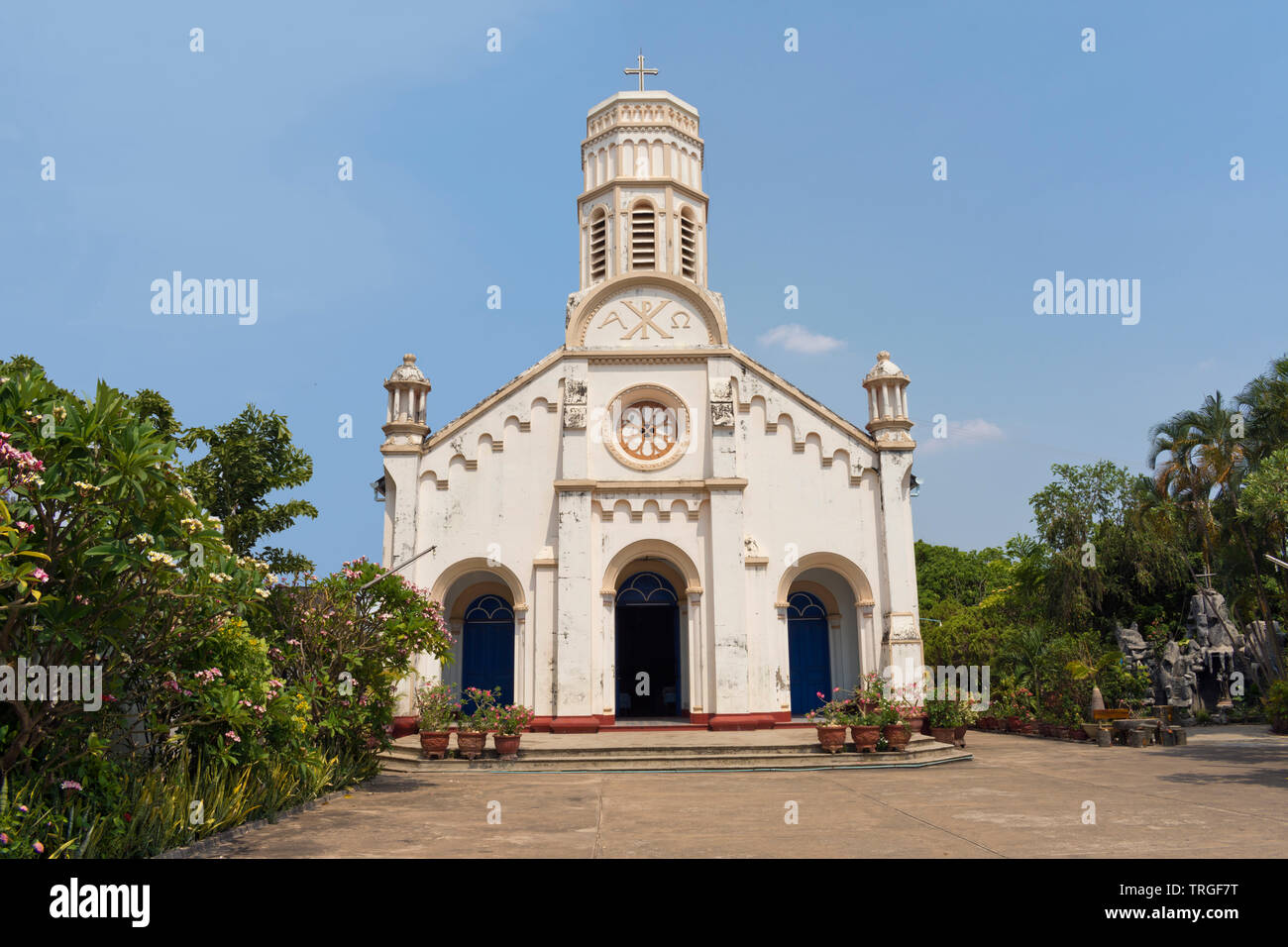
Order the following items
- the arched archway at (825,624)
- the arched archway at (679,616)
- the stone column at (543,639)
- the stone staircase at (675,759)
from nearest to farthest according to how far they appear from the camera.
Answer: the stone staircase at (675,759) → the stone column at (543,639) → the arched archway at (679,616) → the arched archway at (825,624)

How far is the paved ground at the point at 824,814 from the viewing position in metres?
9.16

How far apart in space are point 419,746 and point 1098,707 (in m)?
17.3

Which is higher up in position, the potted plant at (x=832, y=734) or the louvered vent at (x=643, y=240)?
the louvered vent at (x=643, y=240)

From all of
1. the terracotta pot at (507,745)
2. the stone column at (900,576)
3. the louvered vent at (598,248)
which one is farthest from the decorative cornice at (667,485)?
the louvered vent at (598,248)

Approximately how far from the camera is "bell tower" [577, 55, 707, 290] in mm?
25234

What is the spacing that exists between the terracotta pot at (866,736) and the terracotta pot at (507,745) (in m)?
6.95

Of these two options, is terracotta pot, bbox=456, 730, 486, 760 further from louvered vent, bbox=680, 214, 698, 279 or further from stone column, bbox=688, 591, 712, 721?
louvered vent, bbox=680, 214, 698, 279

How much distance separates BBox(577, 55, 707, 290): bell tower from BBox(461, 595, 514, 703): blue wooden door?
937cm

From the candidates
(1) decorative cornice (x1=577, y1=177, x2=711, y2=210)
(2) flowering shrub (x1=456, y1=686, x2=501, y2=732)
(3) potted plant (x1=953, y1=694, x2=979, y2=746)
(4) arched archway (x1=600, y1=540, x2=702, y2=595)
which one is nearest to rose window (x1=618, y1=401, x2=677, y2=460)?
(4) arched archway (x1=600, y1=540, x2=702, y2=595)

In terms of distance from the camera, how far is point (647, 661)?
24.4 m

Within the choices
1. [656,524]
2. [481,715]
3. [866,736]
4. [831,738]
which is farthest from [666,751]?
[656,524]

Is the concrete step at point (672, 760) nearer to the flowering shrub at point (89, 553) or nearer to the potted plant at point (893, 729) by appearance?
the potted plant at point (893, 729)

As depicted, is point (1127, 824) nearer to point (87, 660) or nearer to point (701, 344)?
point (87, 660)
